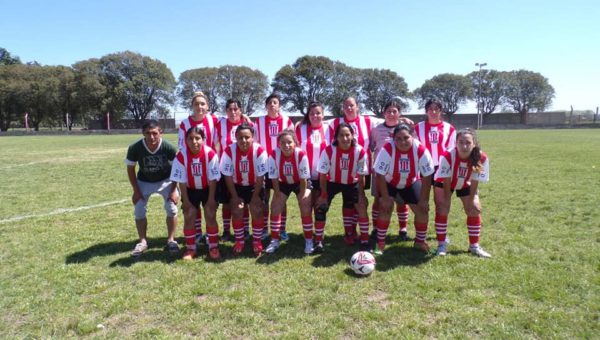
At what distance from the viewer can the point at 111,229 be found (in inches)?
255

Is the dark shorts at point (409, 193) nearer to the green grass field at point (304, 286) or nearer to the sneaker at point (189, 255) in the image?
the green grass field at point (304, 286)

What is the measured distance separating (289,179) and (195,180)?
4.11ft

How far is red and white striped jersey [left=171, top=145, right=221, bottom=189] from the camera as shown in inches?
202

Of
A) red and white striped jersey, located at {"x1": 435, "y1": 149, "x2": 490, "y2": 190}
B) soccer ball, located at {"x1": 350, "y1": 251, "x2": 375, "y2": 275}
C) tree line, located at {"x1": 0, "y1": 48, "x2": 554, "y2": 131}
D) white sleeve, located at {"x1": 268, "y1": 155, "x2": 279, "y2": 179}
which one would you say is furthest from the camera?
tree line, located at {"x1": 0, "y1": 48, "x2": 554, "y2": 131}

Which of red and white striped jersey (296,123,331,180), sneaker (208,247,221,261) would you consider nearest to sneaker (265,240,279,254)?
sneaker (208,247,221,261)

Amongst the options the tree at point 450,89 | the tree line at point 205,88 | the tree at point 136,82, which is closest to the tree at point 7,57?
the tree line at point 205,88

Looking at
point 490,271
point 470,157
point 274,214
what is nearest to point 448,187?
point 470,157

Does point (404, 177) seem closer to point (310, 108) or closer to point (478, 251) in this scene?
point (478, 251)

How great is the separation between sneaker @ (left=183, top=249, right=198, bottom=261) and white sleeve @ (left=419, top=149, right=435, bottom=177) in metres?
3.15

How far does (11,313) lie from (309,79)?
7093cm

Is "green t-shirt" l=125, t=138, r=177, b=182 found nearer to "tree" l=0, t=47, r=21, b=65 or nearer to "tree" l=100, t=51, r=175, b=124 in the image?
"tree" l=100, t=51, r=175, b=124

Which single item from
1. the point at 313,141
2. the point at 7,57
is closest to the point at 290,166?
the point at 313,141

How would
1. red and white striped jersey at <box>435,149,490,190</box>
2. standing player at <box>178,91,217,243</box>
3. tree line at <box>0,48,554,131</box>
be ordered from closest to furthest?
1. red and white striped jersey at <box>435,149,490,190</box>
2. standing player at <box>178,91,217,243</box>
3. tree line at <box>0,48,554,131</box>

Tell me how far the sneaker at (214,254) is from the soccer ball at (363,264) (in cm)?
173
